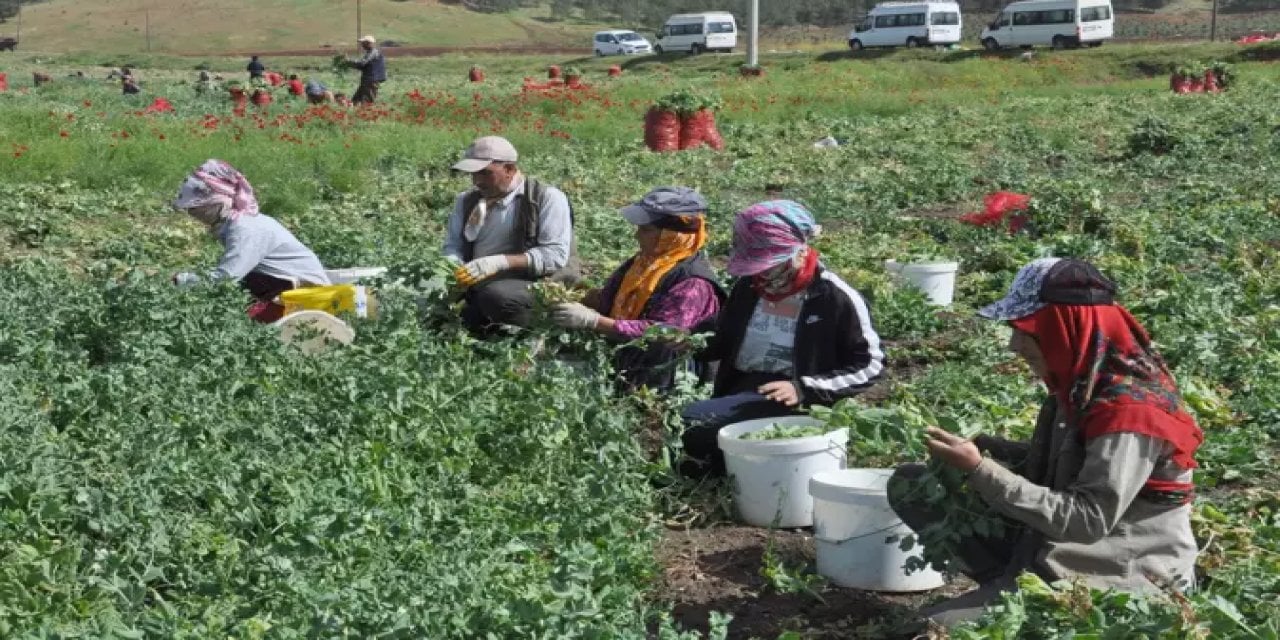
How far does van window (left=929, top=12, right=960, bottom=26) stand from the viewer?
164ft

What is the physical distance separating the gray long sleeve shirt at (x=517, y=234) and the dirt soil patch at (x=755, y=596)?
2.29m

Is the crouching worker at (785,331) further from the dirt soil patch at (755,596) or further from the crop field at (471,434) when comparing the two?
the dirt soil patch at (755,596)

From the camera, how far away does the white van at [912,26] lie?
49969 millimetres

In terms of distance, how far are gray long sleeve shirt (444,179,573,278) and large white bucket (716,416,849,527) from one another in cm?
215

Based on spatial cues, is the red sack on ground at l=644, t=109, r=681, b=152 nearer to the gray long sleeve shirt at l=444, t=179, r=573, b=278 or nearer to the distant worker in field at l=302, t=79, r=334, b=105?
the distant worker in field at l=302, t=79, r=334, b=105

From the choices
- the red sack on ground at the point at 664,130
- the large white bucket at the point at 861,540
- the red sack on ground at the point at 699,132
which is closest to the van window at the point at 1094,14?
the red sack on ground at the point at 699,132

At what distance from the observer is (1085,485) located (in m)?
3.84

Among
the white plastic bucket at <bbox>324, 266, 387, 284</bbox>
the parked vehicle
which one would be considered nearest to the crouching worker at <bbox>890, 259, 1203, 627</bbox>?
the white plastic bucket at <bbox>324, 266, 387, 284</bbox>

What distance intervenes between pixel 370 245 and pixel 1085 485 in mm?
6822

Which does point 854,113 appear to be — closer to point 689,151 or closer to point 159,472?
point 689,151

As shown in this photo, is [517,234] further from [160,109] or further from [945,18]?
[945,18]

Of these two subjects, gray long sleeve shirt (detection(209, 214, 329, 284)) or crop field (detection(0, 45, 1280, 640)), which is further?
gray long sleeve shirt (detection(209, 214, 329, 284))

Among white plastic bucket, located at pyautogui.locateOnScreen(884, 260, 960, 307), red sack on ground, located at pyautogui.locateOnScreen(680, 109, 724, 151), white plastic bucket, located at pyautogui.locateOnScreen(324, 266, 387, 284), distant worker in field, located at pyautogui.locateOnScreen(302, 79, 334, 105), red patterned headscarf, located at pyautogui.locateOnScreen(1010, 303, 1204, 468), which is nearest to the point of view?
red patterned headscarf, located at pyautogui.locateOnScreen(1010, 303, 1204, 468)

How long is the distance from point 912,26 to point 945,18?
44.8 inches
